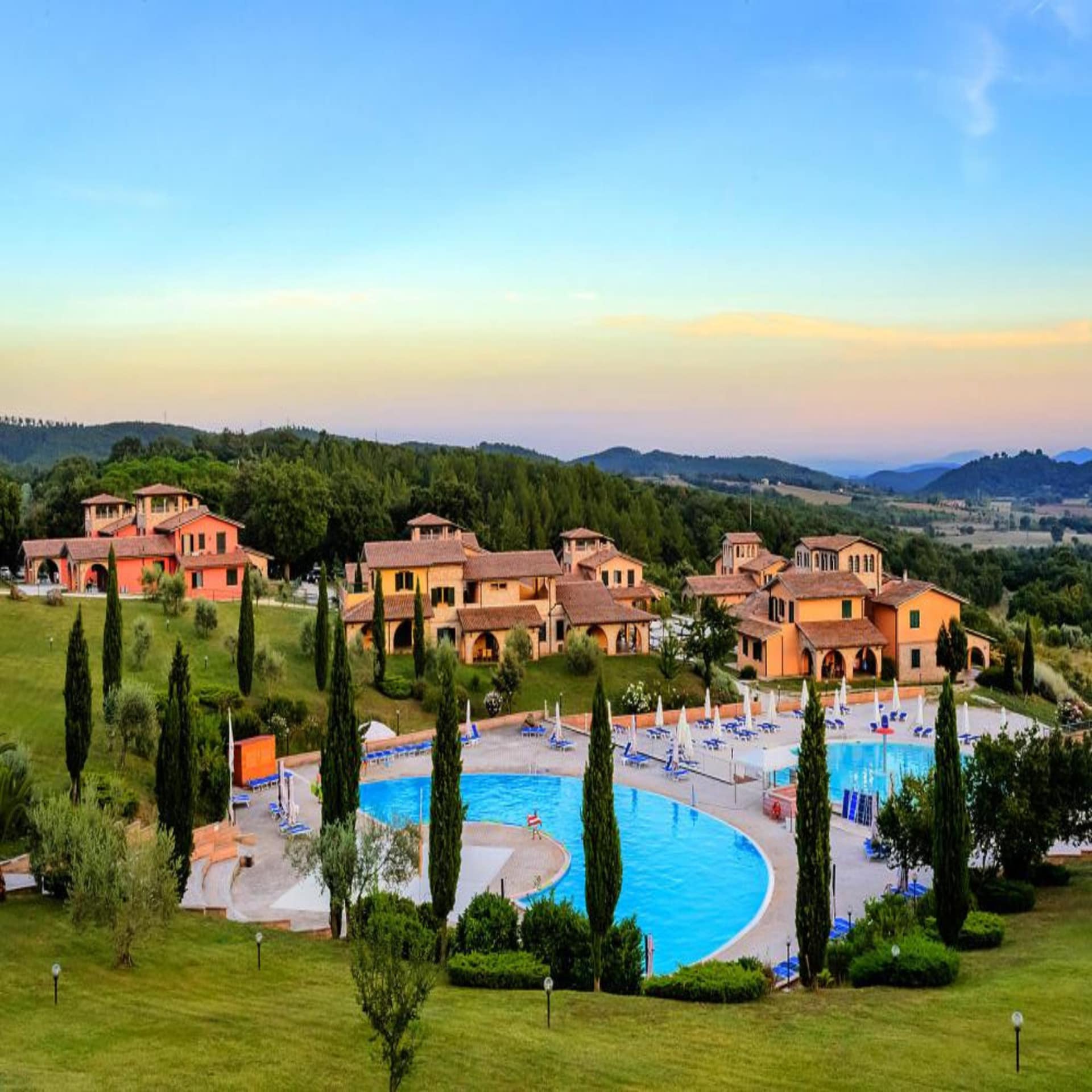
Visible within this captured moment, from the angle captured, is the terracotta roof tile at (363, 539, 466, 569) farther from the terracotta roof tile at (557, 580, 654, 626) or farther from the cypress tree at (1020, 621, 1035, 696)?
the cypress tree at (1020, 621, 1035, 696)

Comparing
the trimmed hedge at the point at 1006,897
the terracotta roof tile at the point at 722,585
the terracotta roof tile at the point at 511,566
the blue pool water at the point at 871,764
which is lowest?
the blue pool water at the point at 871,764

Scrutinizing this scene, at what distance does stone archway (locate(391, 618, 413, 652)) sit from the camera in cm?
4884

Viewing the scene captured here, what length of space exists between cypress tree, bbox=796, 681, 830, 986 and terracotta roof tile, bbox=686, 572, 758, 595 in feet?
146

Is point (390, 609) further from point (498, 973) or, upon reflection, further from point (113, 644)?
point (498, 973)

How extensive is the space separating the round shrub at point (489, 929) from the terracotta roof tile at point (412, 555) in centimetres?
3152

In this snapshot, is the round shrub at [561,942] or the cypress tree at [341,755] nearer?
the round shrub at [561,942]

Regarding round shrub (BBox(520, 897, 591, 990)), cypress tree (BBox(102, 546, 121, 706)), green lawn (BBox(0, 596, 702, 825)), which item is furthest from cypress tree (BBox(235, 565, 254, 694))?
round shrub (BBox(520, 897, 591, 990))

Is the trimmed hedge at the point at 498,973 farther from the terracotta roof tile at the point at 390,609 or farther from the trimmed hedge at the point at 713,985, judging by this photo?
the terracotta roof tile at the point at 390,609

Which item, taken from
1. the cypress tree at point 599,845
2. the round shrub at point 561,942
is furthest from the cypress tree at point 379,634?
the cypress tree at point 599,845

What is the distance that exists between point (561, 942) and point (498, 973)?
1371mm

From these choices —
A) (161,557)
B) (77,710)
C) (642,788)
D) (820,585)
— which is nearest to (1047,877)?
(642,788)

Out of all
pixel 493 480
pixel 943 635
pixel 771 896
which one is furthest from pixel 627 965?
pixel 493 480

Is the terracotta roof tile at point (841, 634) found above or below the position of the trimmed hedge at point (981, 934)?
above

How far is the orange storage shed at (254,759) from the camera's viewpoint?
3247cm
